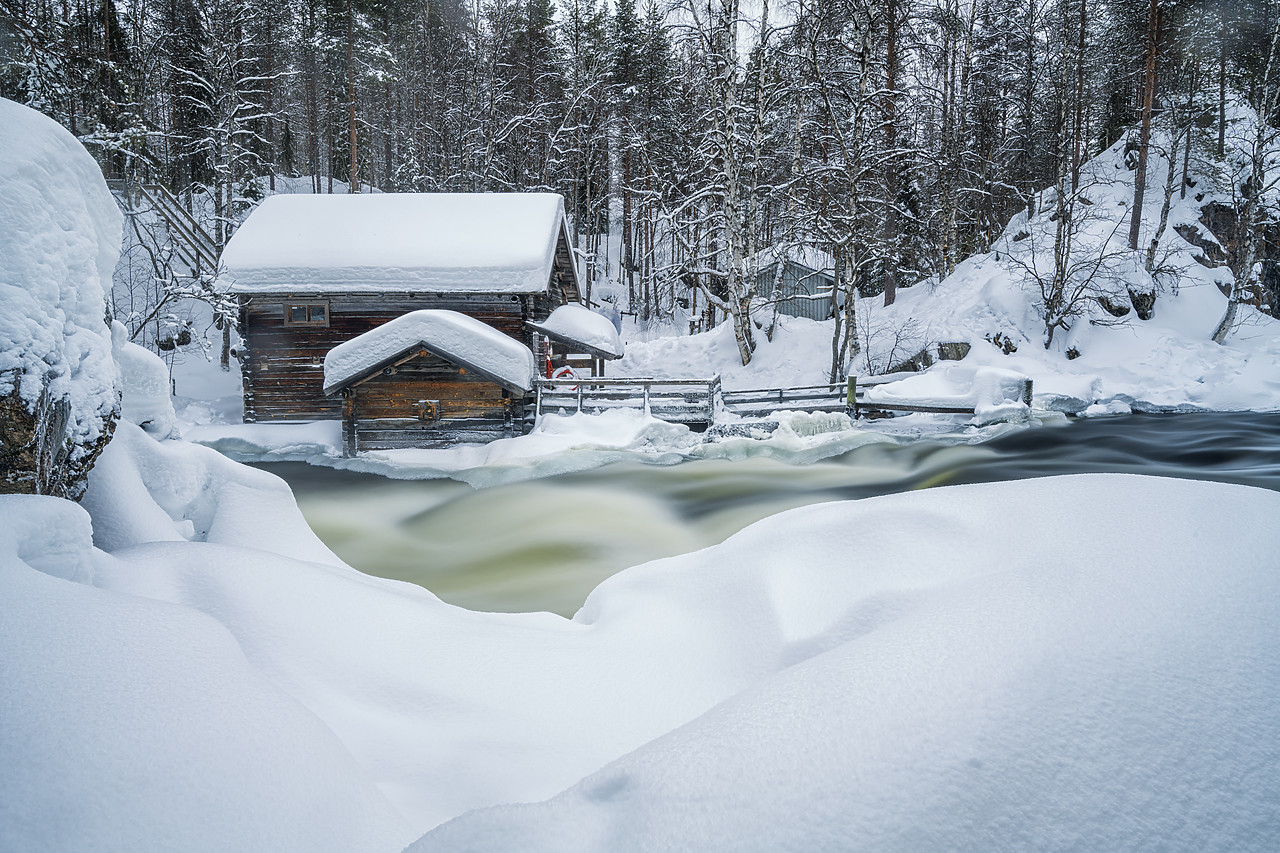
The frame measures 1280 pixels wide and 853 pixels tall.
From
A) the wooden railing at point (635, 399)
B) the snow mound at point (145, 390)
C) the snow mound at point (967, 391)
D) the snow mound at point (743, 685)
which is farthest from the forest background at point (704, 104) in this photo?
the snow mound at point (743, 685)

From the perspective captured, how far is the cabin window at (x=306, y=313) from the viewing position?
54.6 feet

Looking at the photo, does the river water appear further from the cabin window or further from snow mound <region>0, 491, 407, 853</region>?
the cabin window

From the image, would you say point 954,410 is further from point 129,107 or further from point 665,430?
point 129,107

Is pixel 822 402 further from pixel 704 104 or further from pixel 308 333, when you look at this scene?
pixel 704 104

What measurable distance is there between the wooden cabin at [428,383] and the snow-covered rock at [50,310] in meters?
10.2

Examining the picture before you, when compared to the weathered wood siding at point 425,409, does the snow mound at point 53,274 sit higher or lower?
higher

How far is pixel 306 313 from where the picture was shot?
16.8 metres

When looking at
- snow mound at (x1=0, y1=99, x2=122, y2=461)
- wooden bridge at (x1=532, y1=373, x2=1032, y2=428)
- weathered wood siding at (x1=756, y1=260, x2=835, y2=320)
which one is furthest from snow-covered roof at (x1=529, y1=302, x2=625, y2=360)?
snow mound at (x1=0, y1=99, x2=122, y2=461)

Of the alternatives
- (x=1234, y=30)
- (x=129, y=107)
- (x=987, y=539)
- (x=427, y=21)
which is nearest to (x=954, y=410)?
(x=987, y=539)

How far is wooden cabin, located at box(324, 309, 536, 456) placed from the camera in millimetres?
13703

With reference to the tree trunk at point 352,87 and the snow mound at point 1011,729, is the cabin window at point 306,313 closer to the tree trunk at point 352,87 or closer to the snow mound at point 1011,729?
the tree trunk at point 352,87

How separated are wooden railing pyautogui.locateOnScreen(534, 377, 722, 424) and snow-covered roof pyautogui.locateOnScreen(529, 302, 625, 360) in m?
1.37

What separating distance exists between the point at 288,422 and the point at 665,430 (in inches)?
378

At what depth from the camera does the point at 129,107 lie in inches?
805
